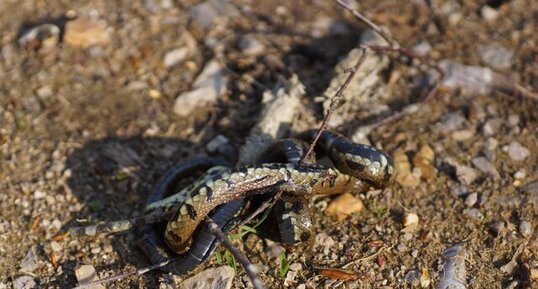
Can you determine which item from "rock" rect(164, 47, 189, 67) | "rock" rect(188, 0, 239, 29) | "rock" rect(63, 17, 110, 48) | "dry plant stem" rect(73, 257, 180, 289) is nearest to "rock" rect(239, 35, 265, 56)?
"rock" rect(188, 0, 239, 29)

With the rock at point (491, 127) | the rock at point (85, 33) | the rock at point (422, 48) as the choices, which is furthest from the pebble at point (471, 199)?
the rock at point (85, 33)

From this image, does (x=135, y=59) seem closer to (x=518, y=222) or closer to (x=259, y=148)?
(x=259, y=148)

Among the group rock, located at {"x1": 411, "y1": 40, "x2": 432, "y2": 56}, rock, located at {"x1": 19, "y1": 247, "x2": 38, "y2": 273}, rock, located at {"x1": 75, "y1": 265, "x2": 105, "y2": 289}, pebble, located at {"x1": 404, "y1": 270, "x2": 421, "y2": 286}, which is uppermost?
rock, located at {"x1": 411, "y1": 40, "x2": 432, "y2": 56}

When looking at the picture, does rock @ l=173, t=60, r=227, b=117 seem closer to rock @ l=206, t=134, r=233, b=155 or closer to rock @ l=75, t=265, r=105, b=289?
rock @ l=206, t=134, r=233, b=155

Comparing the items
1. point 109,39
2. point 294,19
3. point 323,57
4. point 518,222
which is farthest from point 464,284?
point 109,39

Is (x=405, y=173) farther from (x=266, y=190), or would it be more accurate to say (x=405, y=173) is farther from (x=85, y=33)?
(x=85, y=33)

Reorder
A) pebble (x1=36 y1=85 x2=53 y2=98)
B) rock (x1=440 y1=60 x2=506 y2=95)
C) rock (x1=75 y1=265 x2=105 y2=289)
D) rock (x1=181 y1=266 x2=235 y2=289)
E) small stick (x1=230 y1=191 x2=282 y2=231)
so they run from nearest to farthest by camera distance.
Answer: small stick (x1=230 y1=191 x2=282 y2=231), rock (x1=181 y1=266 x2=235 y2=289), rock (x1=75 y1=265 x2=105 y2=289), pebble (x1=36 y1=85 x2=53 y2=98), rock (x1=440 y1=60 x2=506 y2=95)

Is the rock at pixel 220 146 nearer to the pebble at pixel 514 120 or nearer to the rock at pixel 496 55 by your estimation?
the pebble at pixel 514 120
